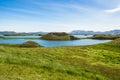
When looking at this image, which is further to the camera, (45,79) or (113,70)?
A: (113,70)

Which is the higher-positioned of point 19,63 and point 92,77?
A: point 19,63

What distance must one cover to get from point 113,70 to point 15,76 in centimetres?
1638

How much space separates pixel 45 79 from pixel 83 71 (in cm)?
765

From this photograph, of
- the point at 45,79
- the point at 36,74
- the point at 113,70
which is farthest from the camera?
the point at 113,70

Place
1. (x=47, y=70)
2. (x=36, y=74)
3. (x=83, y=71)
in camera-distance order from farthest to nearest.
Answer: (x=83, y=71), (x=47, y=70), (x=36, y=74)

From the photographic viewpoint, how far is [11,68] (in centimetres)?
2066

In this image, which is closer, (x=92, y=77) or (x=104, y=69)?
(x=92, y=77)

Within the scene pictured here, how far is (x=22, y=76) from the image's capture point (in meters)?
18.6

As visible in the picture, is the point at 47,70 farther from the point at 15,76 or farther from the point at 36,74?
the point at 15,76

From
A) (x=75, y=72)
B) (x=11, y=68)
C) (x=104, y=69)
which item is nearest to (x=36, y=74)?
(x=11, y=68)

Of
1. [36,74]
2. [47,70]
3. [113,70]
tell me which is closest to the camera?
[36,74]

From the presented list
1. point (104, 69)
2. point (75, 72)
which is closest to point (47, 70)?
point (75, 72)

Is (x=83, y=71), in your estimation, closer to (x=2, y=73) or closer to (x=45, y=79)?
(x=45, y=79)

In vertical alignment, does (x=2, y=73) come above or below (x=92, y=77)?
above
